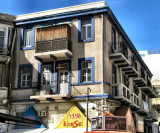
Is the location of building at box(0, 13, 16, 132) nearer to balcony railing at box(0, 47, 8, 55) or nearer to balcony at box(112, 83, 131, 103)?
balcony railing at box(0, 47, 8, 55)

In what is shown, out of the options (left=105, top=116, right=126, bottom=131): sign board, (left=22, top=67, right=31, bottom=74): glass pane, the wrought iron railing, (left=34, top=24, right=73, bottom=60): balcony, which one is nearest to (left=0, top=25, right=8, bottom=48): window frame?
(left=22, top=67, right=31, bottom=74): glass pane

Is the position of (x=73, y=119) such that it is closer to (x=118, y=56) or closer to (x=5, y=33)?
(x=118, y=56)

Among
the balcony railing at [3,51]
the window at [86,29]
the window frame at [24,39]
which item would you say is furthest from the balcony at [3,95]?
the window at [86,29]

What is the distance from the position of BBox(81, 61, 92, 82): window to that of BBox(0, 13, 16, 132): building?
18.6ft

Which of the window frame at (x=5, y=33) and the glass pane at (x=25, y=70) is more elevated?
the window frame at (x=5, y=33)

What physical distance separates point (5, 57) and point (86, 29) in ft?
20.9

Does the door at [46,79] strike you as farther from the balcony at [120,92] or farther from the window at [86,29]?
the balcony at [120,92]

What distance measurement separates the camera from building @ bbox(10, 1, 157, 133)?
20469 mm

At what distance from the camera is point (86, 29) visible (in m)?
22.0

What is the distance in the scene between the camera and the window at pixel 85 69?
830 inches

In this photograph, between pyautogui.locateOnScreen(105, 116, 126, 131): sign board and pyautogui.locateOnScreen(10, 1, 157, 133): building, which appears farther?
pyautogui.locateOnScreen(10, 1, 157, 133): building

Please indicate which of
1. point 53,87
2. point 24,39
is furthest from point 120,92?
point 24,39

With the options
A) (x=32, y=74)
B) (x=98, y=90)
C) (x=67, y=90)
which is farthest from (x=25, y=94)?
(x=98, y=90)

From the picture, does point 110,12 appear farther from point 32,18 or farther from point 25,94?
point 25,94
